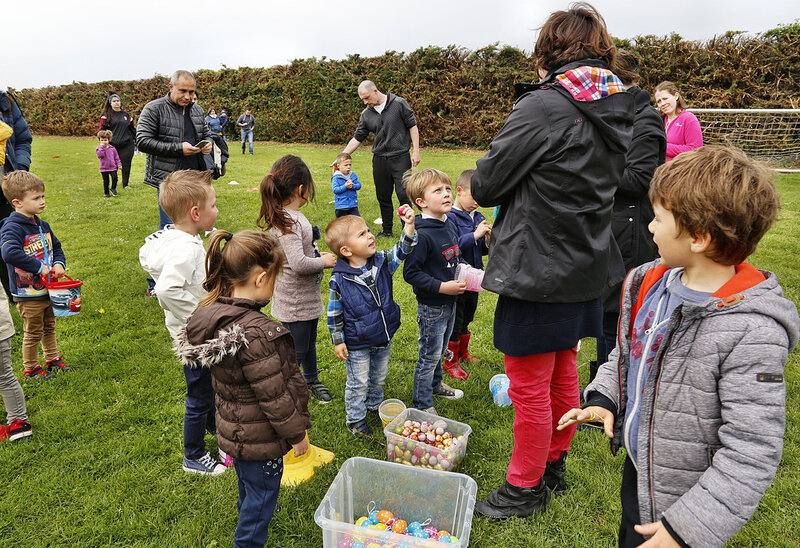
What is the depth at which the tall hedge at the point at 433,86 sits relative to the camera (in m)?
13.9

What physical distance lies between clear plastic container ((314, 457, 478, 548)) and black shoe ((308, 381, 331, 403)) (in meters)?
1.13

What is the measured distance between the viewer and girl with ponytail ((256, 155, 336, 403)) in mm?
3324

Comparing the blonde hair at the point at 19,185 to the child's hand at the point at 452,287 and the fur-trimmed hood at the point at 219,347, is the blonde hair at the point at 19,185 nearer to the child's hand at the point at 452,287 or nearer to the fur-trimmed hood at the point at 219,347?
the fur-trimmed hood at the point at 219,347

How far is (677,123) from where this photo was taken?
20.2 feet

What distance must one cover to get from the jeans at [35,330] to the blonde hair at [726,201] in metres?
4.53

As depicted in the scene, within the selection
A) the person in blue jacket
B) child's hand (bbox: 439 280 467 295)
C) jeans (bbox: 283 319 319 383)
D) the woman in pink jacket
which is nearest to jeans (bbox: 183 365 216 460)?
jeans (bbox: 283 319 319 383)

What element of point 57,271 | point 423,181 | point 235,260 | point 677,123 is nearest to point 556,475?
point 423,181

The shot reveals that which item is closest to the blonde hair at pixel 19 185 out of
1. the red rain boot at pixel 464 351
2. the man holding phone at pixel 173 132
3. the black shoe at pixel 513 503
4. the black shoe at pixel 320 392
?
the man holding phone at pixel 173 132

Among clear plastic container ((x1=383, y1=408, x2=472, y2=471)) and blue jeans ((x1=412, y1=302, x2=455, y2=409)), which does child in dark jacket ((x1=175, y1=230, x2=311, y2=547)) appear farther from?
Answer: blue jeans ((x1=412, y1=302, x2=455, y2=409))

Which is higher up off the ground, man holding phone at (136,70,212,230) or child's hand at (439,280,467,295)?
man holding phone at (136,70,212,230)

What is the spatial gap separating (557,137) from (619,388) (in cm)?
104

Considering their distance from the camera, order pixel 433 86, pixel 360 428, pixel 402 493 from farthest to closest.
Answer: pixel 433 86 → pixel 360 428 → pixel 402 493

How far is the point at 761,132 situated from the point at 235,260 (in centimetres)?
1622

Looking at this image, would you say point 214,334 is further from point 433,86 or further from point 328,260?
point 433,86
